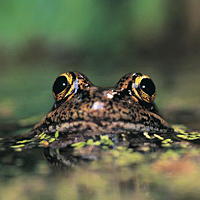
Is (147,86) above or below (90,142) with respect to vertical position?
above

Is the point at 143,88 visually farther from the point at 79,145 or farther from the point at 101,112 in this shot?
the point at 79,145

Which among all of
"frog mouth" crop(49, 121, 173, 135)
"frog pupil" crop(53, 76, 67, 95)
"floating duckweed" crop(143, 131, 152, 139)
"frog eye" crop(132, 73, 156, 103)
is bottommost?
"floating duckweed" crop(143, 131, 152, 139)

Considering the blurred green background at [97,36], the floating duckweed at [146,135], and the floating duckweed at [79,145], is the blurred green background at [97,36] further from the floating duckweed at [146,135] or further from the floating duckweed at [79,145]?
the floating duckweed at [79,145]

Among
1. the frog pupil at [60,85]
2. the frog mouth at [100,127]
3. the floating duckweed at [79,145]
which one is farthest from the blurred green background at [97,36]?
the floating duckweed at [79,145]

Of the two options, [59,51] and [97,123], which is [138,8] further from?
[97,123]

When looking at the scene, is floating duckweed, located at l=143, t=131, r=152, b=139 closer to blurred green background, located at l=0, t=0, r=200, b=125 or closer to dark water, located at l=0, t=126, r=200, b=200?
dark water, located at l=0, t=126, r=200, b=200

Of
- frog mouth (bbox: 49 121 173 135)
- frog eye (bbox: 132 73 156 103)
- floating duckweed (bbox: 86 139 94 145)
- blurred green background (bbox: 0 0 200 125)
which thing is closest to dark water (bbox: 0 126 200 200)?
floating duckweed (bbox: 86 139 94 145)

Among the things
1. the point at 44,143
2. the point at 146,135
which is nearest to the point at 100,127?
the point at 146,135
